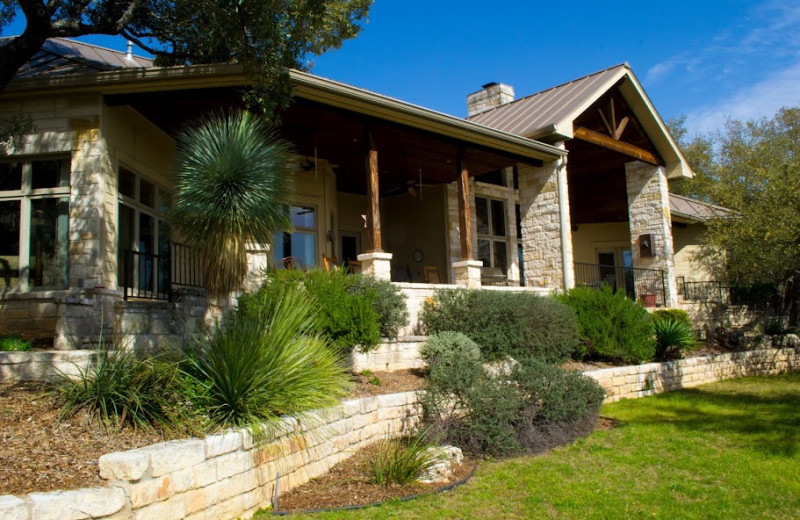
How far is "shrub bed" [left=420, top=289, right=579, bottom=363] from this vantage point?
9727mm

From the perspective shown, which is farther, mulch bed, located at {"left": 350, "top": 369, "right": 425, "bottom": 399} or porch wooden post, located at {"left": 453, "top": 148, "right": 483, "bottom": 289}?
porch wooden post, located at {"left": 453, "top": 148, "right": 483, "bottom": 289}

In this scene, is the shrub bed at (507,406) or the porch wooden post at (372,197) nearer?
the shrub bed at (507,406)

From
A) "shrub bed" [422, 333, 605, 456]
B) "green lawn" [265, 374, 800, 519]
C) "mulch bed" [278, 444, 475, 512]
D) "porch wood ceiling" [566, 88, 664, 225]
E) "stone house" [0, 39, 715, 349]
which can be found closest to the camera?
"green lawn" [265, 374, 800, 519]

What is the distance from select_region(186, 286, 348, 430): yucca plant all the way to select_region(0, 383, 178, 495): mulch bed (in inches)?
26.7

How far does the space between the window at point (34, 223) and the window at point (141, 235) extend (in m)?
0.79

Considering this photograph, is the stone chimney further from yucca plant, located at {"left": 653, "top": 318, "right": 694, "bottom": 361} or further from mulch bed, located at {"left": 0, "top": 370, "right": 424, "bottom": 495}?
mulch bed, located at {"left": 0, "top": 370, "right": 424, "bottom": 495}

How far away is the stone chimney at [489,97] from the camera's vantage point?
62.5 feet

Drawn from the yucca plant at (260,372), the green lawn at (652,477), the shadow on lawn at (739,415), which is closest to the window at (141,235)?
the yucca plant at (260,372)

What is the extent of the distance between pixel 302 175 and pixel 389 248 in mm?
4696

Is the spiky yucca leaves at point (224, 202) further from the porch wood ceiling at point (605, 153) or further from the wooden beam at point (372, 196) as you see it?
the porch wood ceiling at point (605, 153)

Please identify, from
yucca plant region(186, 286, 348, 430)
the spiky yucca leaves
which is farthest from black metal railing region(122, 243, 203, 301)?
yucca plant region(186, 286, 348, 430)

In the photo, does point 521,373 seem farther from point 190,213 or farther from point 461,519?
point 190,213

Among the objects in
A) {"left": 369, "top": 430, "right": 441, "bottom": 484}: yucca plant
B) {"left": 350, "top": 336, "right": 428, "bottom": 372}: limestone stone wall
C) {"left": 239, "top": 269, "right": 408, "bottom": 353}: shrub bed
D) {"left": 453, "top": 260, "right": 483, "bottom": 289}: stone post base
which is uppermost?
{"left": 453, "top": 260, "right": 483, "bottom": 289}: stone post base

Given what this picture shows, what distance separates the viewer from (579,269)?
19375 millimetres
